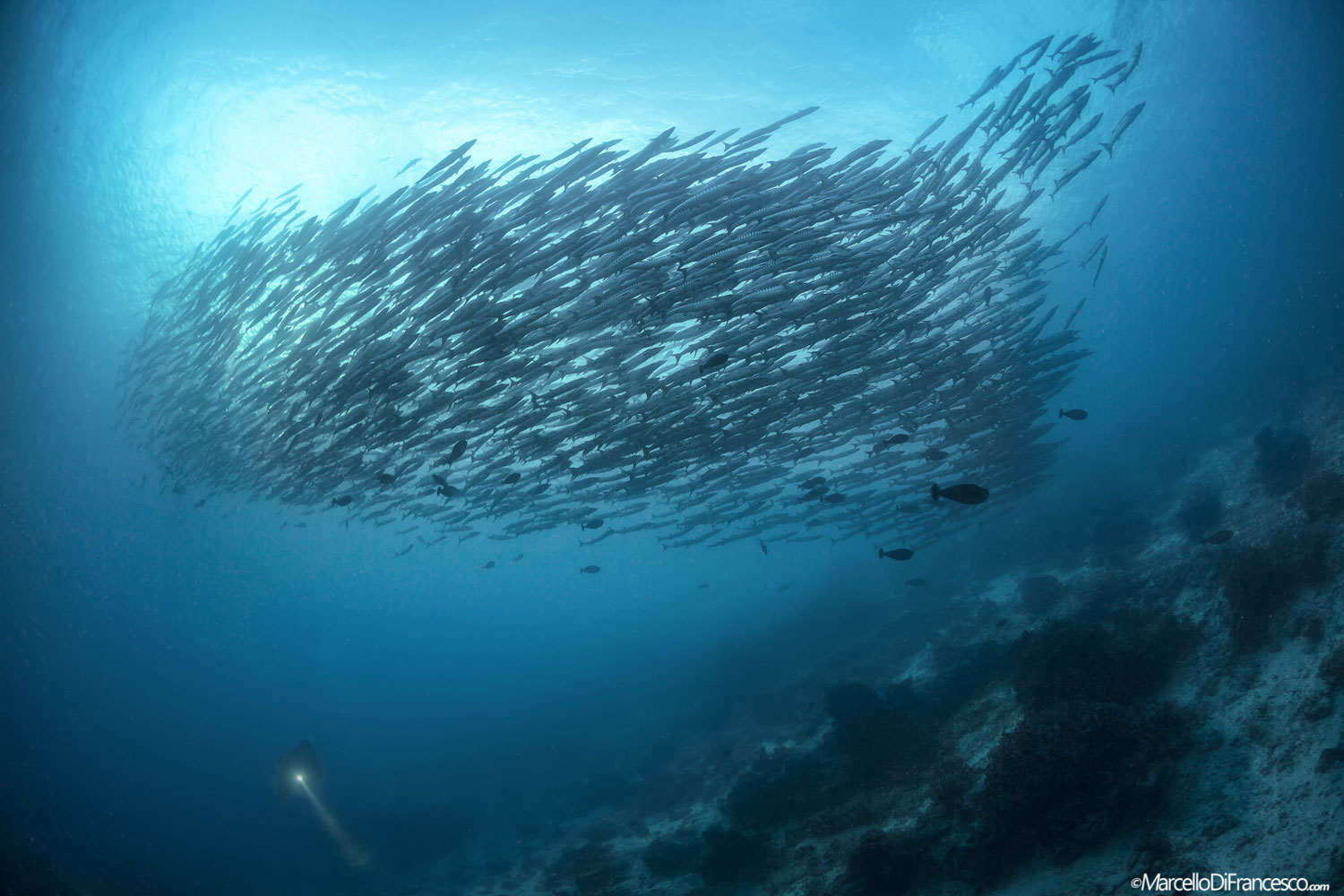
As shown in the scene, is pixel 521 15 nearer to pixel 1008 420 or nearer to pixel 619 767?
pixel 1008 420

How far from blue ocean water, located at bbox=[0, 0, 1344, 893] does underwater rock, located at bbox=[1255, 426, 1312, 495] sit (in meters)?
5.02

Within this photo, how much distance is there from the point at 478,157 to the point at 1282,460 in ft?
70.0

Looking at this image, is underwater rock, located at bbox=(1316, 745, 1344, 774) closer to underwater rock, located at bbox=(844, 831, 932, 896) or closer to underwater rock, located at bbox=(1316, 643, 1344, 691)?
underwater rock, located at bbox=(1316, 643, 1344, 691)

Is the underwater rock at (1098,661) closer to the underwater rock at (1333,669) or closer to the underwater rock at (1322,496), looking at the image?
the underwater rock at (1333,669)

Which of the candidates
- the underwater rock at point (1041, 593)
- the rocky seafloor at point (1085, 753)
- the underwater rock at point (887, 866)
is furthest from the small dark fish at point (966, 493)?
the underwater rock at point (1041, 593)

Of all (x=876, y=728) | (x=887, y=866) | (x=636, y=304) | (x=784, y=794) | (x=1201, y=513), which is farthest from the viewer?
(x=1201, y=513)

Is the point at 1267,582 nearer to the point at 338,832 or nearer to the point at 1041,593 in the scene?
the point at 1041,593

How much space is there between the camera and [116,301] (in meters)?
17.7

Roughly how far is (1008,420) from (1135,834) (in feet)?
43.1

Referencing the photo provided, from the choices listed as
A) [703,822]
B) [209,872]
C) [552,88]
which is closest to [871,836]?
[703,822]

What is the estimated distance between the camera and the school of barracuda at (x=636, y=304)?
8102mm

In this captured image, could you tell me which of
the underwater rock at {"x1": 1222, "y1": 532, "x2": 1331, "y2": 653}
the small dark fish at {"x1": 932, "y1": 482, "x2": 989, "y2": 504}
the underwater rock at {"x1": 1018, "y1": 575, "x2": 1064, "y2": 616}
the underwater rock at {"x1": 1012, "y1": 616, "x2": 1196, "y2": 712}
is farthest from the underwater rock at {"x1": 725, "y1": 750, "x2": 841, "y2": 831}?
the underwater rock at {"x1": 1018, "y1": 575, "x2": 1064, "y2": 616}

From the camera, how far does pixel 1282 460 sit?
14594 millimetres

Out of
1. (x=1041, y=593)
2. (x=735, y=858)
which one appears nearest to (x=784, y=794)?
(x=735, y=858)
